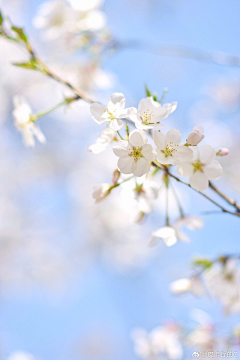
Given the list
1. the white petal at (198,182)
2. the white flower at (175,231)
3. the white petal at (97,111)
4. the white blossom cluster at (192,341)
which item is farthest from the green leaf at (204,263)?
the white petal at (97,111)

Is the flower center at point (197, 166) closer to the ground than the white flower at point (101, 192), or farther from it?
closer to the ground

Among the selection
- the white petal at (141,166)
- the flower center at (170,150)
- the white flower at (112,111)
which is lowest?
the white petal at (141,166)

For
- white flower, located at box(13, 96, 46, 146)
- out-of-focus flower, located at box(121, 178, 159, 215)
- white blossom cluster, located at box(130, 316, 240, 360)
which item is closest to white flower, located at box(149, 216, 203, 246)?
out-of-focus flower, located at box(121, 178, 159, 215)

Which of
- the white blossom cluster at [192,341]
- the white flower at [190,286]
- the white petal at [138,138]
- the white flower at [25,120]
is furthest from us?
the white blossom cluster at [192,341]

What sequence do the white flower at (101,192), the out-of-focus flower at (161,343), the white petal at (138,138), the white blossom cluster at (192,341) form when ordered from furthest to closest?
the out-of-focus flower at (161,343) < the white blossom cluster at (192,341) < the white flower at (101,192) < the white petal at (138,138)

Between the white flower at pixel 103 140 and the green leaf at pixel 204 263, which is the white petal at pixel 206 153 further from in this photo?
the green leaf at pixel 204 263

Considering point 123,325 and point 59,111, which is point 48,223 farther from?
point 123,325

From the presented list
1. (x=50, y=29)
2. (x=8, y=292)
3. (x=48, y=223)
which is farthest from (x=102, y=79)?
(x=8, y=292)
